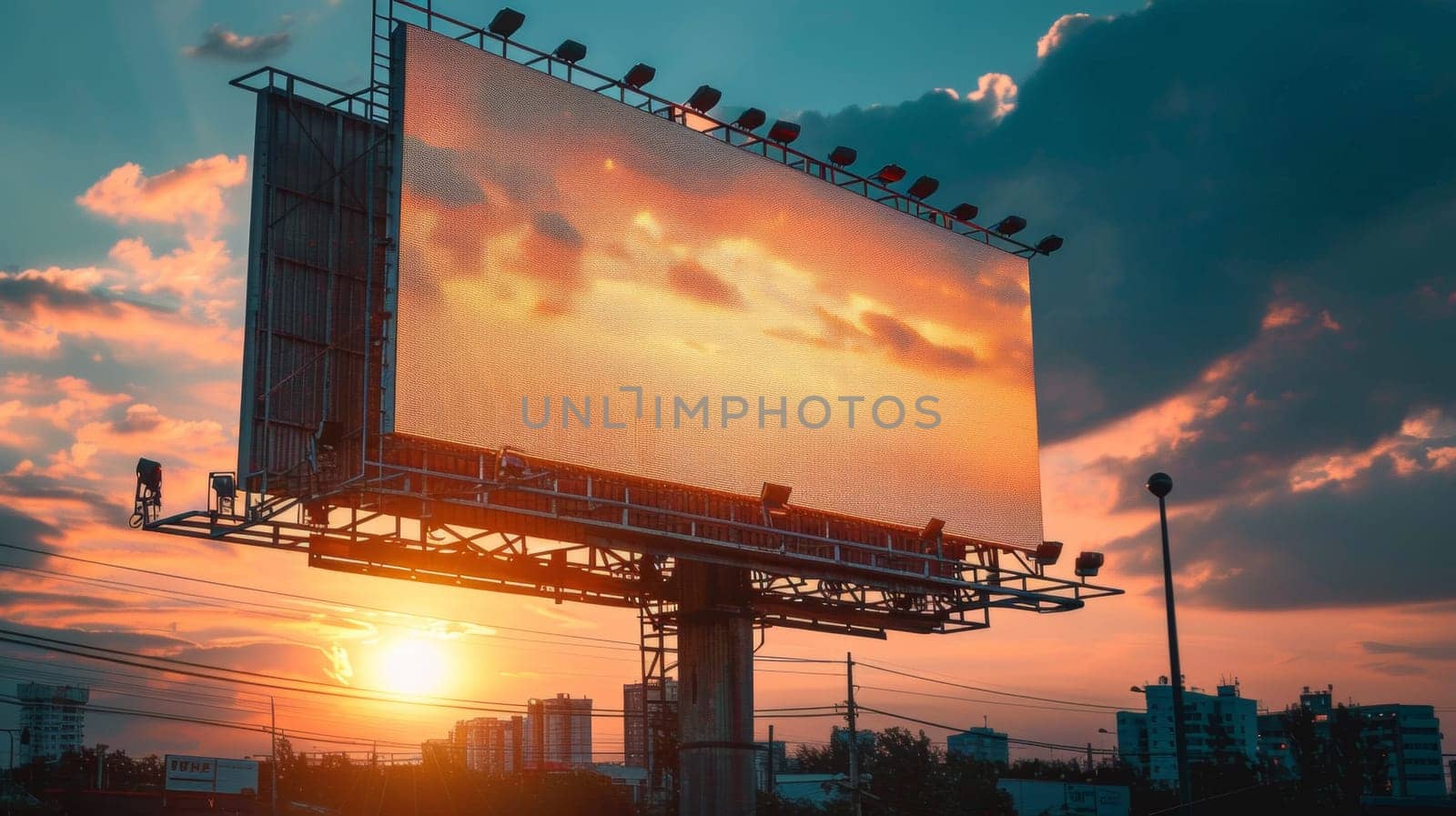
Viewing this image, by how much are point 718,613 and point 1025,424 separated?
37.9 feet

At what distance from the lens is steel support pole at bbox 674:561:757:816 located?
1385 inches

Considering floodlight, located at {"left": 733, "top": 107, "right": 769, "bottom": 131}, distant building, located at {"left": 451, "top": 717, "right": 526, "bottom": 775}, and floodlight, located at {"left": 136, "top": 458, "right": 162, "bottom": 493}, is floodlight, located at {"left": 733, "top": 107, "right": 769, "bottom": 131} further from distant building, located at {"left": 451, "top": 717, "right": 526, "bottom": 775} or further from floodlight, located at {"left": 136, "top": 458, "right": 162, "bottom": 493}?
distant building, located at {"left": 451, "top": 717, "right": 526, "bottom": 775}

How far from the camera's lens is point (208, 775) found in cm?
8781

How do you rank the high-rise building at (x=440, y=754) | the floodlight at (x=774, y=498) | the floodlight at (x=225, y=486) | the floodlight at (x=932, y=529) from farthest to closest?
the high-rise building at (x=440, y=754)
the floodlight at (x=932, y=529)
the floodlight at (x=774, y=498)
the floodlight at (x=225, y=486)

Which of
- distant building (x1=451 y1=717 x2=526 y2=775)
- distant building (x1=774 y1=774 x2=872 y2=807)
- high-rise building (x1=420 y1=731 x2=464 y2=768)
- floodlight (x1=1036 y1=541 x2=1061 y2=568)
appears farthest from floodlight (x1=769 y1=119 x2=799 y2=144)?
distant building (x1=451 y1=717 x2=526 y2=775)

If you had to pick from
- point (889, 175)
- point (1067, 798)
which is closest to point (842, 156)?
point (889, 175)

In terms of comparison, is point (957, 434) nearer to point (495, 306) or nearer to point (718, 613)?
point (718, 613)

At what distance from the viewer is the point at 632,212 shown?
32.3 metres

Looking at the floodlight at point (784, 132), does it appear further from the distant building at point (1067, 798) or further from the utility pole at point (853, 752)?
the distant building at point (1067, 798)

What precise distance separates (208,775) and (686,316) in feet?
222

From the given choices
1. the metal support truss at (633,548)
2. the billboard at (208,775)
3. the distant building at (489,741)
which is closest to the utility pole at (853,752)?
the metal support truss at (633,548)

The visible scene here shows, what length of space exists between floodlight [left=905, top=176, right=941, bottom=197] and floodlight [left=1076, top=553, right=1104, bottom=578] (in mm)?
10869

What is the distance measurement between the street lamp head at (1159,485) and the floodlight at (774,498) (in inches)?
375

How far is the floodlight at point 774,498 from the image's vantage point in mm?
33906
